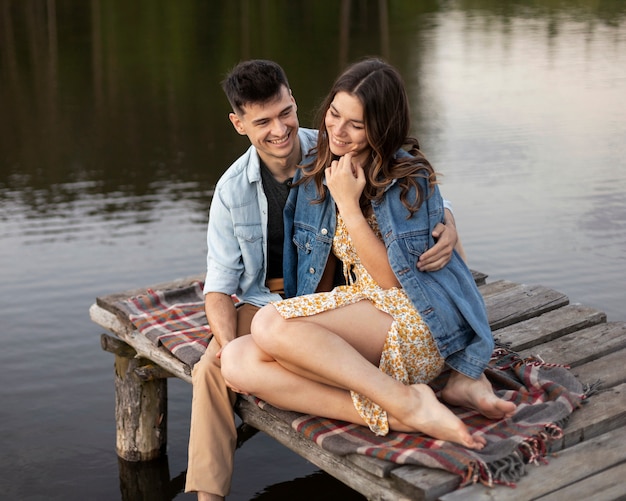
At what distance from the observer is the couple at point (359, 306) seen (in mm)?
3379

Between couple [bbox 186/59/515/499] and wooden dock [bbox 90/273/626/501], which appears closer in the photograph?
wooden dock [bbox 90/273/626/501]

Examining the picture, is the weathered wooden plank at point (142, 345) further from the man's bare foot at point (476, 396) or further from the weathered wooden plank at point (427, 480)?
the weathered wooden plank at point (427, 480)

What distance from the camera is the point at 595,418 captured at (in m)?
3.45

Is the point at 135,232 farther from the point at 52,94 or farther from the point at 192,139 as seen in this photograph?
the point at 52,94

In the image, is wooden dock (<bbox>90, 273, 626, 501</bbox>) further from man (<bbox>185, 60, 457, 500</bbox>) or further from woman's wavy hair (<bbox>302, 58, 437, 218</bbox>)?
woman's wavy hair (<bbox>302, 58, 437, 218</bbox>)

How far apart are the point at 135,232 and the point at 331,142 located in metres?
4.96

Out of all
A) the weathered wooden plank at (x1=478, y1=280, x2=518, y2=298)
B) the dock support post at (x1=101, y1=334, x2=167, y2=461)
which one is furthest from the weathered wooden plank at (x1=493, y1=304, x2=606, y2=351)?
the dock support post at (x1=101, y1=334, x2=167, y2=461)

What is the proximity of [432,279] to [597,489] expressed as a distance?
3.07ft

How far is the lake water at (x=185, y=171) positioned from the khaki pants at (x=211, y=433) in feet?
3.96

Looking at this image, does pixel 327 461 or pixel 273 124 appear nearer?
pixel 327 461

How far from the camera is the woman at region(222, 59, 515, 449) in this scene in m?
3.38

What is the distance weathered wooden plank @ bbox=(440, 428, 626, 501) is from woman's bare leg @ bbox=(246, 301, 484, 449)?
0.64ft

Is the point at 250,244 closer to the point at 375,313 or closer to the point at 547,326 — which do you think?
the point at 375,313

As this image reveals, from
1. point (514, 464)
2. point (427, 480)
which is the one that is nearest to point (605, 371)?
point (514, 464)
